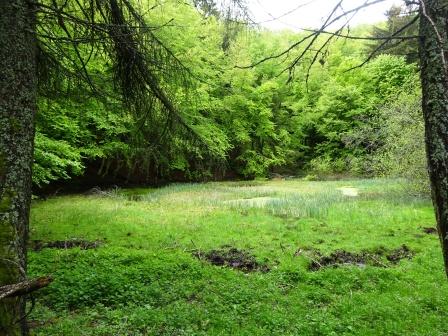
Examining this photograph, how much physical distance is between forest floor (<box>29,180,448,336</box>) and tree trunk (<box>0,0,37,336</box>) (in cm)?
176

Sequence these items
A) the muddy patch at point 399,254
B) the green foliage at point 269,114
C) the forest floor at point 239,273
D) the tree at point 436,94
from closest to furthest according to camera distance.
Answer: the tree at point 436,94
the forest floor at point 239,273
the muddy patch at point 399,254
the green foliage at point 269,114

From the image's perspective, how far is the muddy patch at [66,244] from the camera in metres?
7.20

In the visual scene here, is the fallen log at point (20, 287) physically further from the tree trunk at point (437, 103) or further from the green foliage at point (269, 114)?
the green foliage at point (269, 114)

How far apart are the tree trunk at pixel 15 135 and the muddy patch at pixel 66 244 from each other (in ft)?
14.9

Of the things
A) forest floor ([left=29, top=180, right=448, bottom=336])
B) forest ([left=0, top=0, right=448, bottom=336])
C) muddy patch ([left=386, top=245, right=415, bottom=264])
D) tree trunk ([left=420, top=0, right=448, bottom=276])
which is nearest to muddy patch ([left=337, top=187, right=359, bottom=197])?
forest ([left=0, top=0, right=448, bottom=336])

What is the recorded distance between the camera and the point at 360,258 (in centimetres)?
690

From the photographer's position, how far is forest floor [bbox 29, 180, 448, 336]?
443cm

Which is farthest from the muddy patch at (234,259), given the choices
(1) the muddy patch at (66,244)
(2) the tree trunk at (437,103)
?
(2) the tree trunk at (437,103)

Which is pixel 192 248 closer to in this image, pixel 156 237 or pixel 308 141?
pixel 156 237

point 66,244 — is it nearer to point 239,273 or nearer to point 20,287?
point 239,273

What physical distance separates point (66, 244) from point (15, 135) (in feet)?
16.7

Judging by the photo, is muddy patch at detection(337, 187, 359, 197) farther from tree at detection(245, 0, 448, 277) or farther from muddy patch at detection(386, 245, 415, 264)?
tree at detection(245, 0, 448, 277)

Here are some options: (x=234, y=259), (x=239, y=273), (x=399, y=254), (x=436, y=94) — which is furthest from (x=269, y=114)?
(x=436, y=94)

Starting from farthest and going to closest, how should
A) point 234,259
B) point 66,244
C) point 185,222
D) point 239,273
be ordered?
point 185,222 < point 66,244 < point 234,259 < point 239,273
